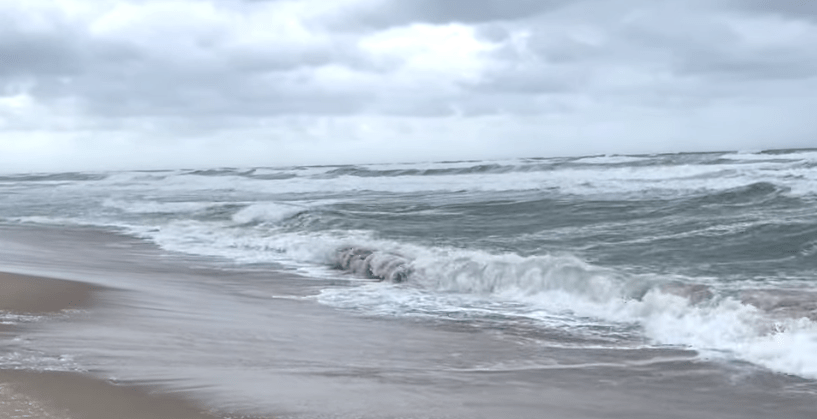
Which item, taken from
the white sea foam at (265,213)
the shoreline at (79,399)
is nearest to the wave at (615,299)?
the shoreline at (79,399)

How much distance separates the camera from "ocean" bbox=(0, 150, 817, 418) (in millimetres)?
4180

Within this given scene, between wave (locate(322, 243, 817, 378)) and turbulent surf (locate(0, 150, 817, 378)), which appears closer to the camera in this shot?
wave (locate(322, 243, 817, 378))

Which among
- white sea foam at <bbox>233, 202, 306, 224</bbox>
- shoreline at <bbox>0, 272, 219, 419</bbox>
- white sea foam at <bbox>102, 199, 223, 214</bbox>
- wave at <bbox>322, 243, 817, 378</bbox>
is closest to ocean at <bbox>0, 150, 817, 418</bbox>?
wave at <bbox>322, 243, 817, 378</bbox>

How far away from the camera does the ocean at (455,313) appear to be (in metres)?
4.18

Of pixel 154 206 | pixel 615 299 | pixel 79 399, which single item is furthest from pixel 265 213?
pixel 79 399

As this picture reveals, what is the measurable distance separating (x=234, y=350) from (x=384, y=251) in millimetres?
5601

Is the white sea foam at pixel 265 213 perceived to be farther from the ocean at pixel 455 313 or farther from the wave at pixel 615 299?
the wave at pixel 615 299

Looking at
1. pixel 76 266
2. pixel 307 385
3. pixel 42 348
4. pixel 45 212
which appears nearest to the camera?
pixel 307 385

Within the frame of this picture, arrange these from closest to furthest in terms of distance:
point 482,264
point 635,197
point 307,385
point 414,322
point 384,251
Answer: point 307,385, point 414,322, point 482,264, point 384,251, point 635,197

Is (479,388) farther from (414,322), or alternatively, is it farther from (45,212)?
(45,212)

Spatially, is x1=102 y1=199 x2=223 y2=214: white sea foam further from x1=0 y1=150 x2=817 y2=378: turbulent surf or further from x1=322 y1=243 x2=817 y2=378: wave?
x1=322 y1=243 x2=817 y2=378: wave

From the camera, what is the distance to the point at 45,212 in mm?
21219

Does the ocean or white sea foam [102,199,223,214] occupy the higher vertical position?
white sea foam [102,199,223,214]

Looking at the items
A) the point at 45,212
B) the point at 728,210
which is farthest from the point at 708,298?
the point at 45,212
